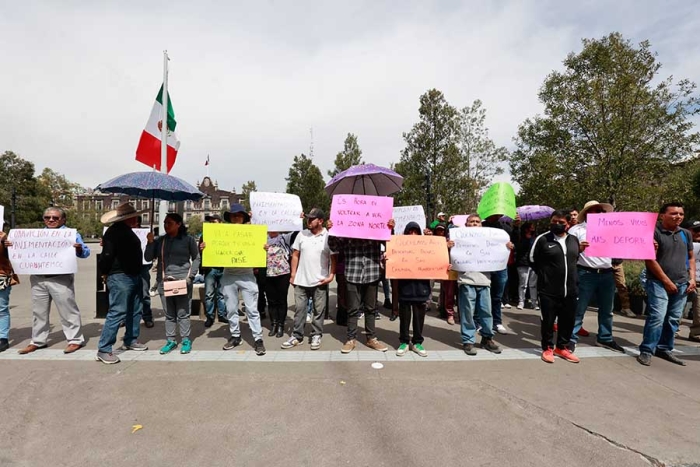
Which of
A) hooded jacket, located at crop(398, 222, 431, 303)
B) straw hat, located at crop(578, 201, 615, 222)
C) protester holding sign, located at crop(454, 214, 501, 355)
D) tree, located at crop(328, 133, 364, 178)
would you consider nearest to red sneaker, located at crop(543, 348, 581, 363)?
protester holding sign, located at crop(454, 214, 501, 355)

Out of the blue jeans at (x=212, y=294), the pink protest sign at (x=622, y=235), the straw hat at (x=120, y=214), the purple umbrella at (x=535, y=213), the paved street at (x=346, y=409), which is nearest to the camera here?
the paved street at (x=346, y=409)

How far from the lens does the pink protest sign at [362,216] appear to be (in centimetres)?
432

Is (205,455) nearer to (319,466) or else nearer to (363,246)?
(319,466)

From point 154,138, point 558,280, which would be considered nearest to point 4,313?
point 154,138

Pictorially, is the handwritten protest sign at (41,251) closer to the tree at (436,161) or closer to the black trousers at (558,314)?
the black trousers at (558,314)

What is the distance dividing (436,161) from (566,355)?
1636 centimetres

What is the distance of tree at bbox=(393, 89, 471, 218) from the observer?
62.4ft

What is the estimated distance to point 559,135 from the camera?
48.8ft

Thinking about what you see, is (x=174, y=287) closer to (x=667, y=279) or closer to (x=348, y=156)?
(x=667, y=279)

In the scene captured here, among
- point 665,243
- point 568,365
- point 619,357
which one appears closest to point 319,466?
point 568,365

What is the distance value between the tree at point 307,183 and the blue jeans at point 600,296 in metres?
23.7

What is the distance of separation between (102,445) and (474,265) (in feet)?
13.9

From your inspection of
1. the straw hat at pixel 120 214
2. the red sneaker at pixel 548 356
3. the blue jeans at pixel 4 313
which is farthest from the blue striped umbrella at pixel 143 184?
the red sneaker at pixel 548 356

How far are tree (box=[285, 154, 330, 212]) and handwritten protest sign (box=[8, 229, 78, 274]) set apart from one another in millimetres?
22990
